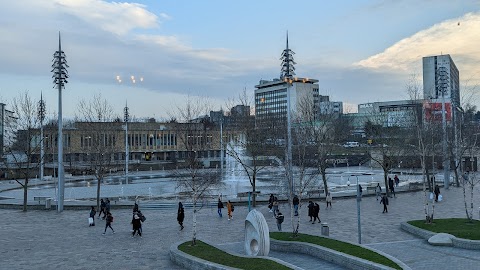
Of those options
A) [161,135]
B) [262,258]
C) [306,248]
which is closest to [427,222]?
[306,248]

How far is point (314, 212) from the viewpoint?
80.5 ft

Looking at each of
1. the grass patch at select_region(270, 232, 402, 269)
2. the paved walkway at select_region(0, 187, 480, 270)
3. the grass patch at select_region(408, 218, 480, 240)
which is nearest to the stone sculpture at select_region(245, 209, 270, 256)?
the paved walkway at select_region(0, 187, 480, 270)

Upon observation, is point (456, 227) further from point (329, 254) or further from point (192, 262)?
point (192, 262)

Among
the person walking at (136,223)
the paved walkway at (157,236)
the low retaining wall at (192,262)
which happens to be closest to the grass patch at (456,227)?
the paved walkway at (157,236)

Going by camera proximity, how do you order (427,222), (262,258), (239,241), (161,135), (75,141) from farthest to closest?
(161,135) < (75,141) < (427,222) < (239,241) < (262,258)

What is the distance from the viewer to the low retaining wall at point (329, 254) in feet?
45.7

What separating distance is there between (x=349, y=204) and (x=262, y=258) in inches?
762

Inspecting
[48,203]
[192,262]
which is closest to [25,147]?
[48,203]

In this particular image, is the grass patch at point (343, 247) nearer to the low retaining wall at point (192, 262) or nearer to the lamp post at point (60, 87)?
the low retaining wall at point (192, 262)

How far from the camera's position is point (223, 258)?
49.6 ft

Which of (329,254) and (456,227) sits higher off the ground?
(456,227)

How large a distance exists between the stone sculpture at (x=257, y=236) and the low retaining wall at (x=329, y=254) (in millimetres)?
2125

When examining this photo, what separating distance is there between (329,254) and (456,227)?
27.9ft

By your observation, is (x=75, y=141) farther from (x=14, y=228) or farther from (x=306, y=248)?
(x=306, y=248)
